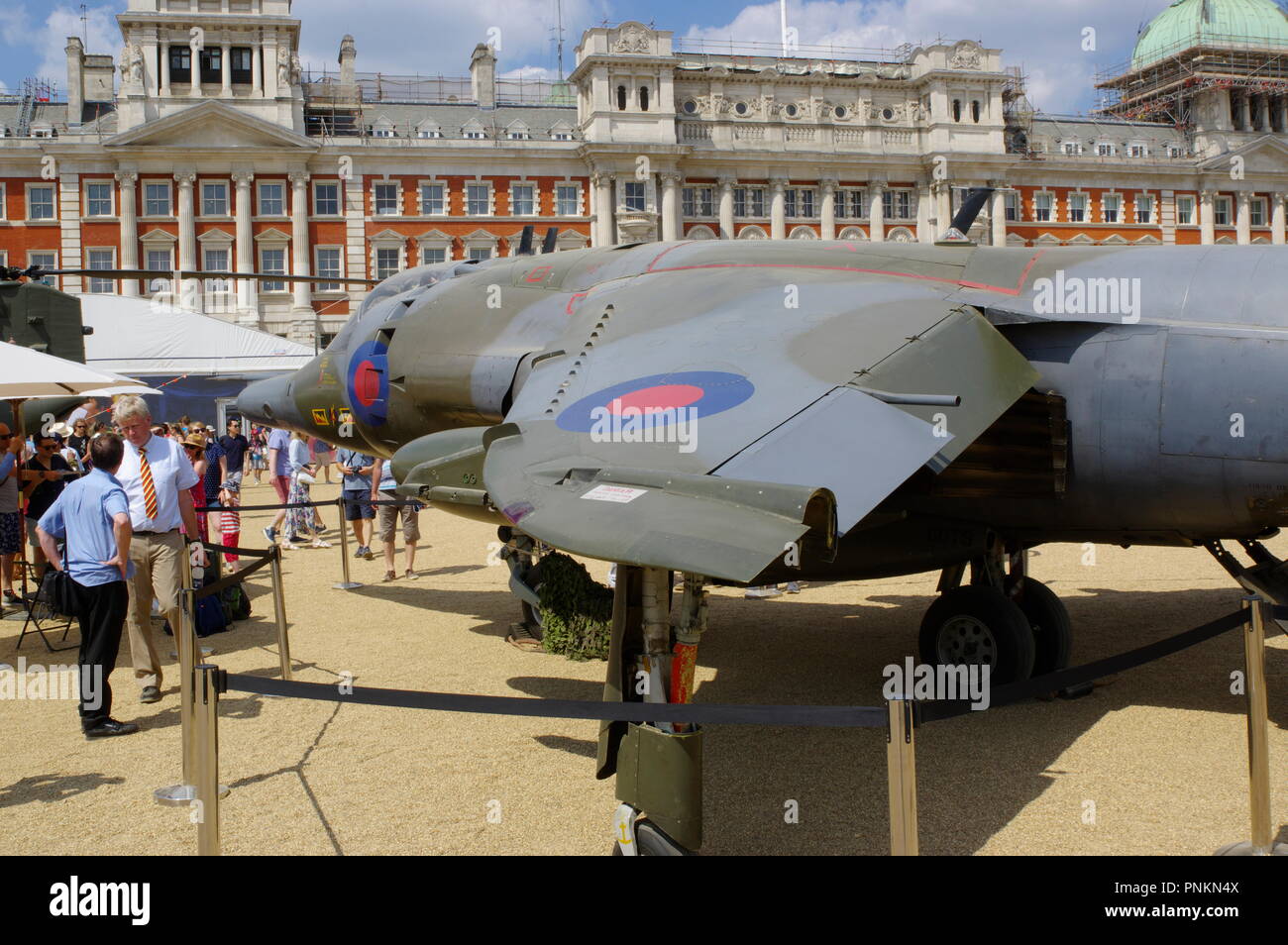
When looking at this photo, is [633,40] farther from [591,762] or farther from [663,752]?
[663,752]

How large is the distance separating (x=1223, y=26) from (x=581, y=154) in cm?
5074

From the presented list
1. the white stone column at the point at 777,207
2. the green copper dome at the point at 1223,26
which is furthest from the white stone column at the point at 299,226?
the green copper dome at the point at 1223,26

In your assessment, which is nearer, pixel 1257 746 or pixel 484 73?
pixel 1257 746

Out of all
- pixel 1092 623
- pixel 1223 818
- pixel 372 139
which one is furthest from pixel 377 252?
pixel 1223 818

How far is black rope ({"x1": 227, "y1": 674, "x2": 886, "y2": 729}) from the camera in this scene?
4348 millimetres

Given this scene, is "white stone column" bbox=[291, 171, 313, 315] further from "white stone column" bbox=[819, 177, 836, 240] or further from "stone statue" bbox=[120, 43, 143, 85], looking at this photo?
"white stone column" bbox=[819, 177, 836, 240]

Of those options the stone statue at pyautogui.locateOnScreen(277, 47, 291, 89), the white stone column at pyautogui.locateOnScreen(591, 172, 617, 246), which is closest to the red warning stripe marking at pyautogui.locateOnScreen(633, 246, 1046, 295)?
the white stone column at pyautogui.locateOnScreen(591, 172, 617, 246)

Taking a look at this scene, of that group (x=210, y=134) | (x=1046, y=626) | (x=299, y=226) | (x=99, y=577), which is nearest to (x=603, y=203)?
(x=299, y=226)

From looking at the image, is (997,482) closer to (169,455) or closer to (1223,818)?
(1223,818)

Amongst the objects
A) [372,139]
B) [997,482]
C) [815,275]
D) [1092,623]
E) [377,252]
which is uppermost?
[372,139]

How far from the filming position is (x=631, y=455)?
5.34 meters

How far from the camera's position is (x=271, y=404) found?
11.8m

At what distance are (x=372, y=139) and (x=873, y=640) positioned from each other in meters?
59.3
